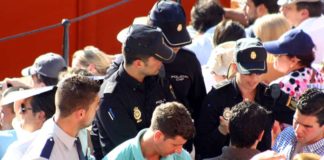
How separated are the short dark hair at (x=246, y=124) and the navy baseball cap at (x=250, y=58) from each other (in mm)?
632

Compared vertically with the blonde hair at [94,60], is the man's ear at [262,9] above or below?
below

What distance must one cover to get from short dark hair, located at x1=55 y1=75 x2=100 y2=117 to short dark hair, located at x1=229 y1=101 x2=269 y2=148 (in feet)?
2.93

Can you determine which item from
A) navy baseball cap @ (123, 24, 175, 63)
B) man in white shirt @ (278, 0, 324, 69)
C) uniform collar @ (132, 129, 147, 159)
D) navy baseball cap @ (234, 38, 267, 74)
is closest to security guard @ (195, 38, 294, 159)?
navy baseball cap @ (234, 38, 267, 74)

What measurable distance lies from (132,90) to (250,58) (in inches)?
35.1

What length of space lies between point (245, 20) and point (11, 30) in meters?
2.72

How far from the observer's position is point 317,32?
8.37 metres

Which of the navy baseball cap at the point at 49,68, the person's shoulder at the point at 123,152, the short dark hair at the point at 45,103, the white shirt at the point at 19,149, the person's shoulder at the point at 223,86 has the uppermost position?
the navy baseball cap at the point at 49,68

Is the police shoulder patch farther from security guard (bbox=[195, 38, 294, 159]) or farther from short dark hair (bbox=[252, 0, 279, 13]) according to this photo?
short dark hair (bbox=[252, 0, 279, 13])

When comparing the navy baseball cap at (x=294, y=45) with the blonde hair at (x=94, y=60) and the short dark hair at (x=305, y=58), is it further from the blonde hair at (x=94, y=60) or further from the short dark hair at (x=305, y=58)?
the blonde hair at (x=94, y=60)

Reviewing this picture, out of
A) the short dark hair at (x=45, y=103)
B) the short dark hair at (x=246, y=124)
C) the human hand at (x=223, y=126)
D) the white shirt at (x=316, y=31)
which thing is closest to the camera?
the short dark hair at (x=246, y=124)

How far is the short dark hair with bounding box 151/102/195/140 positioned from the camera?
5504 millimetres

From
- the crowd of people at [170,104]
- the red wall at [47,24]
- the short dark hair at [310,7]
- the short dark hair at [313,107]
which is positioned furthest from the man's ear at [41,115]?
the red wall at [47,24]

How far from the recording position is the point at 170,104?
5.57 meters

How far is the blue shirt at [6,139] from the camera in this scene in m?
6.39
